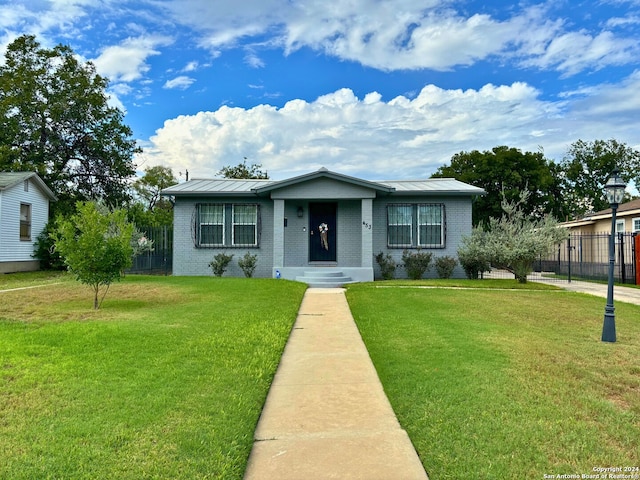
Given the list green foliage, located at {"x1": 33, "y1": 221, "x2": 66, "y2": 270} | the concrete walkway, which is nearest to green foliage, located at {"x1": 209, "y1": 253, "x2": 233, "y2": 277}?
green foliage, located at {"x1": 33, "y1": 221, "x2": 66, "y2": 270}

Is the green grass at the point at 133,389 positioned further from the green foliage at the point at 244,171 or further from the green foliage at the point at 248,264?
the green foliage at the point at 244,171

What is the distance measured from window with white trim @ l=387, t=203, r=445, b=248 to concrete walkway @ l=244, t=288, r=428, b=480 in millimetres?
10572

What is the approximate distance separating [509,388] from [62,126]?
27.0m

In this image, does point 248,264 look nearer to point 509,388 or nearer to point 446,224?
point 446,224

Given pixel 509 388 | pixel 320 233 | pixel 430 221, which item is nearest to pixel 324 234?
pixel 320 233

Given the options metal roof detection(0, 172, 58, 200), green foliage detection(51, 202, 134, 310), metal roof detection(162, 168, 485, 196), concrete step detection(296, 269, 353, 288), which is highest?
metal roof detection(0, 172, 58, 200)

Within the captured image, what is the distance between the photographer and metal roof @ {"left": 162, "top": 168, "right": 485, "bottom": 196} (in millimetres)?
15023

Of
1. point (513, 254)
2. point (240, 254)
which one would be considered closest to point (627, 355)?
point (513, 254)

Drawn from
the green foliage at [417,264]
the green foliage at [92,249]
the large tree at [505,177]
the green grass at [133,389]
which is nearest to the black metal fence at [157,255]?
the green foliage at [92,249]

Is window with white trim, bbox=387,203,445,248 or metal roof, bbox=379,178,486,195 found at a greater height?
metal roof, bbox=379,178,486,195

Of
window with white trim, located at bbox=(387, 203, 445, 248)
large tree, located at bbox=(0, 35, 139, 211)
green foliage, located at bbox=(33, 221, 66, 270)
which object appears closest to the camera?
window with white trim, located at bbox=(387, 203, 445, 248)

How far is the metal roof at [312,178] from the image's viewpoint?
15023mm

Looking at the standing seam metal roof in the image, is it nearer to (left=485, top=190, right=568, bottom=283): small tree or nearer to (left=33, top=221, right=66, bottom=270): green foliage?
(left=485, top=190, right=568, bottom=283): small tree

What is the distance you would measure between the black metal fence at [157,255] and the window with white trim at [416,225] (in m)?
9.87
